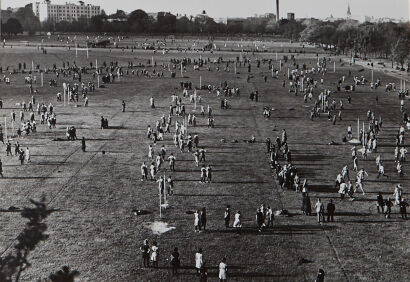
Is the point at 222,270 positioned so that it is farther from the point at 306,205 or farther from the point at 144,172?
the point at 144,172

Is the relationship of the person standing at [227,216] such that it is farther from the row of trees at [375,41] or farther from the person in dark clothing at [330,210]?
the row of trees at [375,41]

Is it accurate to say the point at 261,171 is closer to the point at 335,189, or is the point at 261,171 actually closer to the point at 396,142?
the point at 335,189

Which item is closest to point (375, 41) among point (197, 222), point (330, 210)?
point (330, 210)

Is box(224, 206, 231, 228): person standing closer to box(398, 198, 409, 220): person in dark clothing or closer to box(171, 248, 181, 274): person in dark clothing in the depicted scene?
box(171, 248, 181, 274): person in dark clothing

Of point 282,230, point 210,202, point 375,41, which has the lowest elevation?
point 282,230

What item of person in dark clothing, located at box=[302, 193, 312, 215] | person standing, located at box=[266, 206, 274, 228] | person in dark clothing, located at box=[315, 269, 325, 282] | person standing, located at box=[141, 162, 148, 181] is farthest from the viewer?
person standing, located at box=[141, 162, 148, 181]

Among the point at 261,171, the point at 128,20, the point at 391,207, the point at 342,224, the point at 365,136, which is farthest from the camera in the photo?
the point at 128,20

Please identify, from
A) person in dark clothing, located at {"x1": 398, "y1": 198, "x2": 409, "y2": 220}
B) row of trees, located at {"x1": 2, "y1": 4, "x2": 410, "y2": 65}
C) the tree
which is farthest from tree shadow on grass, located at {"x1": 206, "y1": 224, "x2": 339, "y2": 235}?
row of trees, located at {"x1": 2, "y1": 4, "x2": 410, "y2": 65}

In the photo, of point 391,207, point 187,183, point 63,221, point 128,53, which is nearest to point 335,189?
point 391,207
